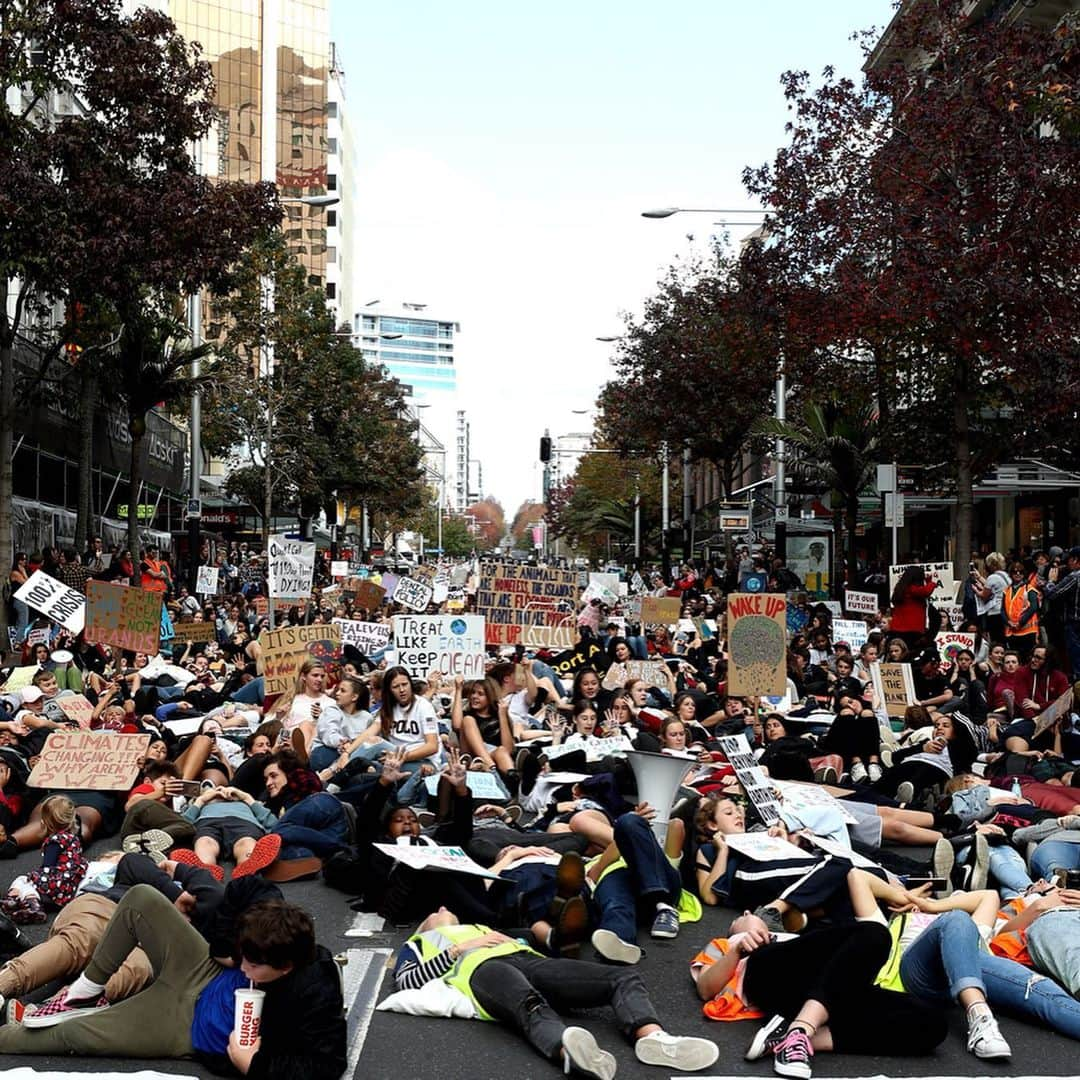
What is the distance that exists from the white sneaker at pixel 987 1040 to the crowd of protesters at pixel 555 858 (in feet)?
0.08

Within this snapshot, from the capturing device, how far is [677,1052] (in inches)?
243

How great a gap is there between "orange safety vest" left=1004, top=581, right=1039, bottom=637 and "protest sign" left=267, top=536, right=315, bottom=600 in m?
9.22

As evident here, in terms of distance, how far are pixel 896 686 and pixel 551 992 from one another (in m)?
10.0

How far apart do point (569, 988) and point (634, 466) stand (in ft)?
229

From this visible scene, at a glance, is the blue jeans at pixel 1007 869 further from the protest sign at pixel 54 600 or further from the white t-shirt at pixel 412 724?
the protest sign at pixel 54 600

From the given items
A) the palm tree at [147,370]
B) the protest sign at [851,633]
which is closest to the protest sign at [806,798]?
the protest sign at [851,633]

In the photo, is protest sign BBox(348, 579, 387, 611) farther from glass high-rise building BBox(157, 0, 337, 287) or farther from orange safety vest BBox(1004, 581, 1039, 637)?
glass high-rise building BBox(157, 0, 337, 287)

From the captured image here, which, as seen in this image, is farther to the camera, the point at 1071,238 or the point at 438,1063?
the point at 1071,238

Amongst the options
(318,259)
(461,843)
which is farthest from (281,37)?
(461,843)

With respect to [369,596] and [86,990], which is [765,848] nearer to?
[86,990]

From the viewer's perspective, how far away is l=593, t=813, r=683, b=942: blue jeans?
7.91 m

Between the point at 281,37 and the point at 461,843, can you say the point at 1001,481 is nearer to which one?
the point at 461,843

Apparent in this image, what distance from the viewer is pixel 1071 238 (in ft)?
79.4

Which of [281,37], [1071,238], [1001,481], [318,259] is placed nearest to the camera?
[1071,238]
